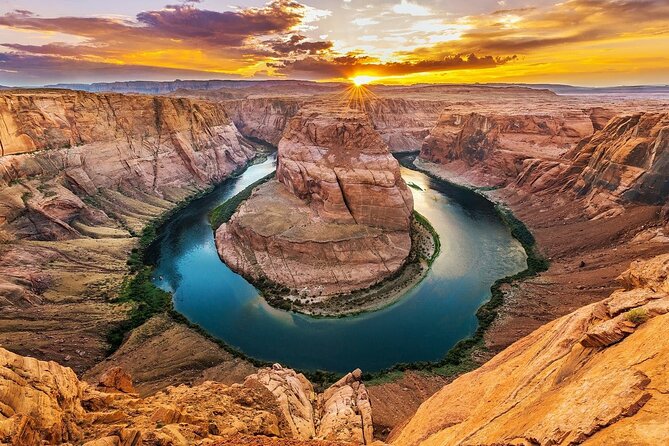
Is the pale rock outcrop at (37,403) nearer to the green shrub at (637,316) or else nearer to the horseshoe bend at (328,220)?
the green shrub at (637,316)

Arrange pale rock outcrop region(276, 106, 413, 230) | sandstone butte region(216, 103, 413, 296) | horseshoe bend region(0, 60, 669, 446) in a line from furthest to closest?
1. pale rock outcrop region(276, 106, 413, 230)
2. sandstone butte region(216, 103, 413, 296)
3. horseshoe bend region(0, 60, 669, 446)

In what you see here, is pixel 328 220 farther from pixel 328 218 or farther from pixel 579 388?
pixel 579 388

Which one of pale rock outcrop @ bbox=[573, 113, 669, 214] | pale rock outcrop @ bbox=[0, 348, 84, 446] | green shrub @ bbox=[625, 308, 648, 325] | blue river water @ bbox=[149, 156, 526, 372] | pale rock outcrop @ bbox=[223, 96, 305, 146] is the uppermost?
pale rock outcrop @ bbox=[223, 96, 305, 146]

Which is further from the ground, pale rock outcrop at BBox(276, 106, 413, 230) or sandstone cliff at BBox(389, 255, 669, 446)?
pale rock outcrop at BBox(276, 106, 413, 230)

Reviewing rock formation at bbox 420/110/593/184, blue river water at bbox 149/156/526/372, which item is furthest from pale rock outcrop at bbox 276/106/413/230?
rock formation at bbox 420/110/593/184

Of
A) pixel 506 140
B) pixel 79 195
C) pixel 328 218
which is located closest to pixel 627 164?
pixel 506 140

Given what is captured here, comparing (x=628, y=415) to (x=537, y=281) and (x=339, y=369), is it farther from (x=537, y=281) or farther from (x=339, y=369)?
(x=537, y=281)

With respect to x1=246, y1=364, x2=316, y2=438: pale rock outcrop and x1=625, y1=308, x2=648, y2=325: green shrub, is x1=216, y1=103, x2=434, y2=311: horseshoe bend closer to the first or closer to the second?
x1=246, y1=364, x2=316, y2=438: pale rock outcrop
